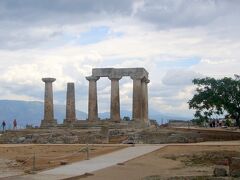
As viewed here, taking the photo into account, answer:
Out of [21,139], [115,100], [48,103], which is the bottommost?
[21,139]

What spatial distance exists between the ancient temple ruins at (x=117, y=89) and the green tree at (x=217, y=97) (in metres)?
13.7

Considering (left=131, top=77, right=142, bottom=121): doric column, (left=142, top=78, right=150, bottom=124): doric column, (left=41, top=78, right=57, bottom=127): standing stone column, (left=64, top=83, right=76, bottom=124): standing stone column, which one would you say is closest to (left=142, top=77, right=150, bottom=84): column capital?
(left=142, top=78, right=150, bottom=124): doric column

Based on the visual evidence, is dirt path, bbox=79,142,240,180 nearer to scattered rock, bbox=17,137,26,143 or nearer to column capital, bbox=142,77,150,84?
scattered rock, bbox=17,137,26,143

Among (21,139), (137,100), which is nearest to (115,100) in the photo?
(137,100)

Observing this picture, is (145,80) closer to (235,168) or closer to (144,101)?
(144,101)

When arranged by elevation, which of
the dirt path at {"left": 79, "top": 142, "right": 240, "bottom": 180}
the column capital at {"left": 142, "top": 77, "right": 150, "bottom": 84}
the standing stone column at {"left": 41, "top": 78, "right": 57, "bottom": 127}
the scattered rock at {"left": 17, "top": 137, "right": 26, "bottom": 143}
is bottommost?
the dirt path at {"left": 79, "top": 142, "right": 240, "bottom": 180}

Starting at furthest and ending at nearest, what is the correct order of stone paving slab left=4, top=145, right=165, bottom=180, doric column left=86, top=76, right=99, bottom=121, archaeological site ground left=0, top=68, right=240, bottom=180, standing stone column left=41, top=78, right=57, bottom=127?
standing stone column left=41, top=78, right=57, bottom=127 < doric column left=86, top=76, right=99, bottom=121 < archaeological site ground left=0, top=68, right=240, bottom=180 < stone paving slab left=4, top=145, right=165, bottom=180

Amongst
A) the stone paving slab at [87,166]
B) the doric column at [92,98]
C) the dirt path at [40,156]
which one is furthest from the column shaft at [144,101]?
the stone paving slab at [87,166]

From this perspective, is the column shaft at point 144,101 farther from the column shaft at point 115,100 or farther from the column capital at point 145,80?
the column shaft at point 115,100

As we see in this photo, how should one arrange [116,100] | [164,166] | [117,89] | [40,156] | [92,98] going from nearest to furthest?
[164,166]
[40,156]
[117,89]
[116,100]
[92,98]

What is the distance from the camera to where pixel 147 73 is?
7425 cm

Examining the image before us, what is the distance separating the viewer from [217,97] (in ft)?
181

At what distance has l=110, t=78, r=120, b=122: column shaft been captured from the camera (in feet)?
228

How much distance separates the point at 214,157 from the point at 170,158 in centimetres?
273
